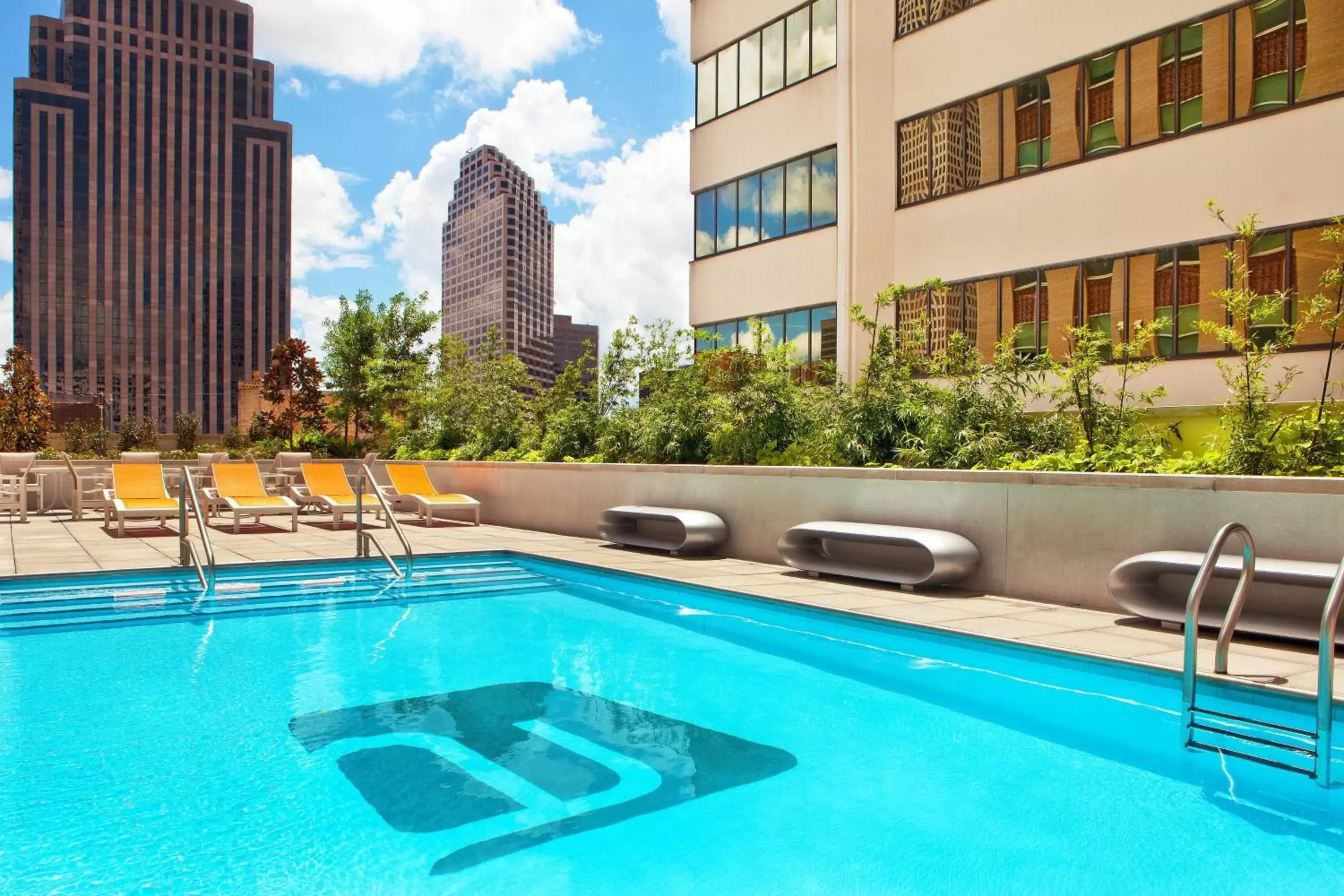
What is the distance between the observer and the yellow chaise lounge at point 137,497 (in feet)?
41.8

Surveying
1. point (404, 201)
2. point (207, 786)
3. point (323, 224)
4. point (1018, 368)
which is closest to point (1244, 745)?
point (207, 786)

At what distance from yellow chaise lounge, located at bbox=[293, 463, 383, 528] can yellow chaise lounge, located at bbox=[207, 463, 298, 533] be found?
451 mm

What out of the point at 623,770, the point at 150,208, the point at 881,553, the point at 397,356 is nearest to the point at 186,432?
the point at 397,356

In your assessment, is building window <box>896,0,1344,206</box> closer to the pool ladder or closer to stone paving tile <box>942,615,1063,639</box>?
stone paving tile <box>942,615,1063,639</box>

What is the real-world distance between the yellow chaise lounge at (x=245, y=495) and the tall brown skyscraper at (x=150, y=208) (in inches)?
4417

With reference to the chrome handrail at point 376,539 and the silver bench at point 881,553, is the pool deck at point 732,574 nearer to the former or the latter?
the silver bench at point 881,553

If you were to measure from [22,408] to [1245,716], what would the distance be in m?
31.7

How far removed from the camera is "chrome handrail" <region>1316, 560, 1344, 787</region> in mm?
3588

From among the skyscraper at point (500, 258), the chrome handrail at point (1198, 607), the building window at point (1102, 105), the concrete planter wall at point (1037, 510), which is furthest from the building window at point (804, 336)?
the skyscraper at point (500, 258)

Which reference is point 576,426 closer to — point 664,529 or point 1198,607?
point 664,529

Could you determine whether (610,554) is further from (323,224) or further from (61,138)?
(61,138)

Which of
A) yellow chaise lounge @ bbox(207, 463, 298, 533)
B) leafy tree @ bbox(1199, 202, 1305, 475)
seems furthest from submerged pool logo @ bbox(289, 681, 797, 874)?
yellow chaise lounge @ bbox(207, 463, 298, 533)

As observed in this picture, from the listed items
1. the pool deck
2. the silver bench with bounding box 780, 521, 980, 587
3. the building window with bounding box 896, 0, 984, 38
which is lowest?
the pool deck

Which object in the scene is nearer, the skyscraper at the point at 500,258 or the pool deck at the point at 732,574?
the pool deck at the point at 732,574
